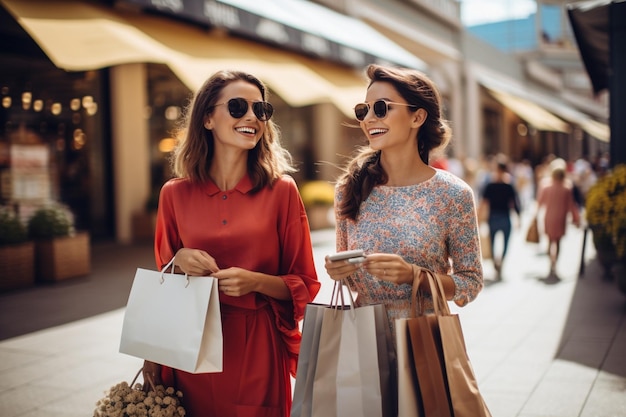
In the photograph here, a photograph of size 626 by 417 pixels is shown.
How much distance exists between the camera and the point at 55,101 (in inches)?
491

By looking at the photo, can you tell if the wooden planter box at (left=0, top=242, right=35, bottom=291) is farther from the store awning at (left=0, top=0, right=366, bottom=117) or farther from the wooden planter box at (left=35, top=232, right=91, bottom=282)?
the store awning at (left=0, top=0, right=366, bottom=117)

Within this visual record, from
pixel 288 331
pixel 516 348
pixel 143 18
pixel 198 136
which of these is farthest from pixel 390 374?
pixel 143 18

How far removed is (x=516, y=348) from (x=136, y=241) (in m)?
9.49

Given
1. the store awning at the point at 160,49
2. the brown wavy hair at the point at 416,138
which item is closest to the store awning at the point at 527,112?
the store awning at the point at 160,49

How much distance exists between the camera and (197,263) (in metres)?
2.37

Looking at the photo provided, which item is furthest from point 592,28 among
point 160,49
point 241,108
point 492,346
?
point 241,108

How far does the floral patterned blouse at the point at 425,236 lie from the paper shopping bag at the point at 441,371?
0.91 ft

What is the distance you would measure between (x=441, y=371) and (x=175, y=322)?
916 mm

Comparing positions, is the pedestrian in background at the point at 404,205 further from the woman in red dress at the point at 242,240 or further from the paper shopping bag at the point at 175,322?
the paper shopping bag at the point at 175,322

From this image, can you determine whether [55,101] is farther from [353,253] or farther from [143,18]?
[353,253]

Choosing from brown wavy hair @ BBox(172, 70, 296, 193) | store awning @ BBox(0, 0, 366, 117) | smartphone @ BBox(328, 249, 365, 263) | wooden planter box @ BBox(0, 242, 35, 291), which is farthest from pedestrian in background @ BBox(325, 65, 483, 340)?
wooden planter box @ BBox(0, 242, 35, 291)

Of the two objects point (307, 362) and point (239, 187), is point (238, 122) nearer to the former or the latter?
point (239, 187)

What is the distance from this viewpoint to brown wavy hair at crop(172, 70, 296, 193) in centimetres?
269

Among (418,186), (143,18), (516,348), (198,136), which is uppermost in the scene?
(143,18)
